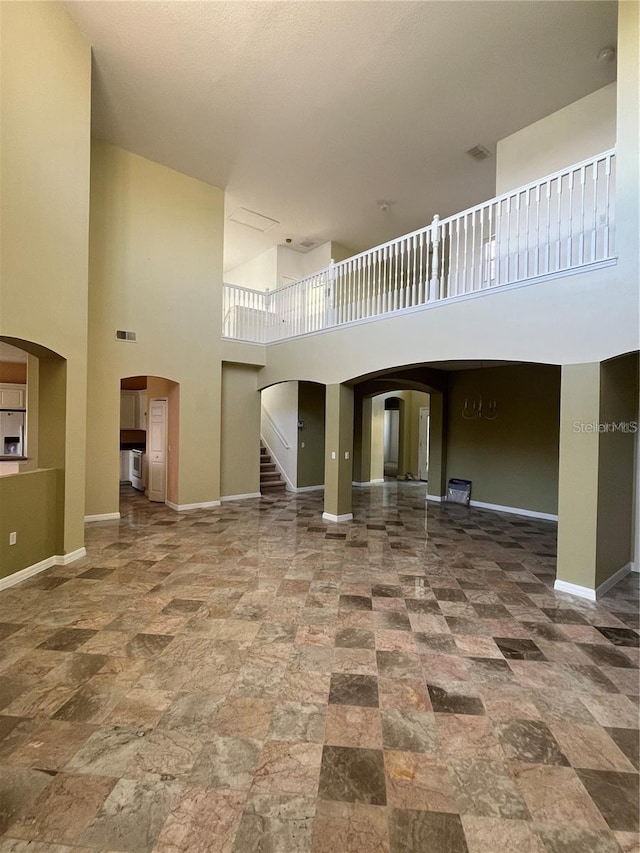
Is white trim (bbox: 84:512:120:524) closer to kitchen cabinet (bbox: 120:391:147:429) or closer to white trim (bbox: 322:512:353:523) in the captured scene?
white trim (bbox: 322:512:353:523)

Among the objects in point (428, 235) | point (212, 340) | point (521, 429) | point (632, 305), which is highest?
point (428, 235)

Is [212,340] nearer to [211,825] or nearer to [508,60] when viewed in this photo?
[508,60]

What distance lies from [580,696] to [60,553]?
17.0ft

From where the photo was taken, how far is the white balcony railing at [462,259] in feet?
13.5

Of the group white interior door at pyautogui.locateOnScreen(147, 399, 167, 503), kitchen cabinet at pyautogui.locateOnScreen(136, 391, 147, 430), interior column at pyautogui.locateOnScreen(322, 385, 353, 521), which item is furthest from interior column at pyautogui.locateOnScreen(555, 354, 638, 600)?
kitchen cabinet at pyautogui.locateOnScreen(136, 391, 147, 430)

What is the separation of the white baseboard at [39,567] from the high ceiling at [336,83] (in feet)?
20.6

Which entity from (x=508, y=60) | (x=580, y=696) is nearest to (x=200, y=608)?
(x=580, y=696)

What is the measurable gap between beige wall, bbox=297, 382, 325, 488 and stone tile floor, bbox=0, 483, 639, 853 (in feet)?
17.8

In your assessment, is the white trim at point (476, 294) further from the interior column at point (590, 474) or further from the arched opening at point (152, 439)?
the arched opening at point (152, 439)

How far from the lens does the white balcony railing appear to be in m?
4.12

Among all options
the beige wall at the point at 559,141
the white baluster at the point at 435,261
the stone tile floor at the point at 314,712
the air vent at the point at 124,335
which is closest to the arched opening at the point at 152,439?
the air vent at the point at 124,335

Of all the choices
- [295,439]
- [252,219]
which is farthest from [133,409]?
[252,219]

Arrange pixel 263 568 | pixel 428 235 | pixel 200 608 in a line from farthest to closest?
pixel 428 235 < pixel 263 568 < pixel 200 608

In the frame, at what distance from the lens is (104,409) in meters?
6.54
